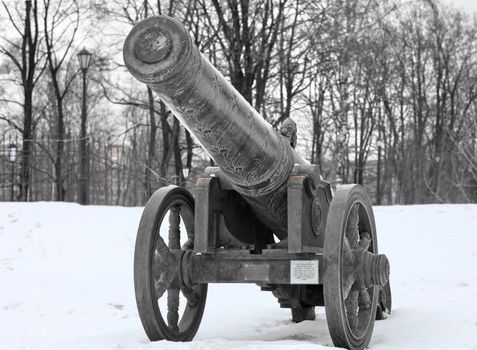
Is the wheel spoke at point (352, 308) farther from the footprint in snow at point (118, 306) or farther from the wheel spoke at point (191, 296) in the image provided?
the footprint in snow at point (118, 306)

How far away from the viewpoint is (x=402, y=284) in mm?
10297

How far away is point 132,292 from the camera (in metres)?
9.62

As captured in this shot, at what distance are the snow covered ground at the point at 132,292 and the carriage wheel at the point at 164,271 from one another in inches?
7.3

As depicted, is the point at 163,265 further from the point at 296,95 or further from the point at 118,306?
the point at 296,95

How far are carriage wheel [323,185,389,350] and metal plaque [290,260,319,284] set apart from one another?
211 mm

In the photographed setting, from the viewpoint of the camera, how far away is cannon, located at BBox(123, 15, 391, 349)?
484 cm

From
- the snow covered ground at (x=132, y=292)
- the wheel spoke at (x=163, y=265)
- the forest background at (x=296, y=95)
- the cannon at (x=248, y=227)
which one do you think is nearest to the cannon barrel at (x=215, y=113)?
the cannon at (x=248, y=227)

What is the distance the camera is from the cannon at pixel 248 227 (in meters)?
4.84

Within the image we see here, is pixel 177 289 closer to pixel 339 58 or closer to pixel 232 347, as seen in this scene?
pixel 232 347

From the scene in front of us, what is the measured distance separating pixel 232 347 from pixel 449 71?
98.4 ft

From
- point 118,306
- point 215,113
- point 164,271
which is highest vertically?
point 215,113

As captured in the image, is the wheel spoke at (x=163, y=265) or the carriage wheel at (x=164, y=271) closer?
the carriage wheel at (x=164, y=271)

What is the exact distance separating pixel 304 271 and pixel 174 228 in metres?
1.22

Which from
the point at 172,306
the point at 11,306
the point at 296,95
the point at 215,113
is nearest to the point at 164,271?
the point at 172,306
